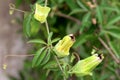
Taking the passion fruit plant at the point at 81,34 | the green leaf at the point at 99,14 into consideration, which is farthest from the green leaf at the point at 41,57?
the green leaf at the point at 99,14

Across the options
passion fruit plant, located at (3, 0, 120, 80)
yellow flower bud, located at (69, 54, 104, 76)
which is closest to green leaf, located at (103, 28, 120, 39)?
passion fruit plant, located at (3, 0, 120, 80)

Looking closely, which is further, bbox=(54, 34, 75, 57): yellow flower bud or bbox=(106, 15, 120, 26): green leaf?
bbox=(106, 15, 120, 26): green leaf

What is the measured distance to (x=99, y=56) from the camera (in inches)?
34.4

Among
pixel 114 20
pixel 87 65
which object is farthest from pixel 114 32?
pixel 87 65

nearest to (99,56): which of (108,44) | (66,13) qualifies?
(108,44)

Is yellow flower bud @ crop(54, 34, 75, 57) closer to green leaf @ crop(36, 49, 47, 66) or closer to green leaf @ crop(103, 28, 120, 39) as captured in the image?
green leaf @ crop(36, 49, 47, 66)

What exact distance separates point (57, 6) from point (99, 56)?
2.16ft

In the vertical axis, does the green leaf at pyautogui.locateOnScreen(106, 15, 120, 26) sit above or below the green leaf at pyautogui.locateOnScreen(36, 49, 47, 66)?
below

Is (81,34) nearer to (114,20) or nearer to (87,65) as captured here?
(114,20)

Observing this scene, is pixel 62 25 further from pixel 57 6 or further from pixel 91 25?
pixel 91 25

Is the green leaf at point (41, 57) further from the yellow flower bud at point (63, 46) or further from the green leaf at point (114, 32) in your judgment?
the green leaf at point (114, 32)

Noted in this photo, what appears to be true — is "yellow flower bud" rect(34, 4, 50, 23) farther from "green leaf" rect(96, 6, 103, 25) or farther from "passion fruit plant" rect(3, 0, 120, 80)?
"green leaf" rect(96, 6, 103, 25)

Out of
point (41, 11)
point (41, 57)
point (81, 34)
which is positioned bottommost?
point (81, 34)

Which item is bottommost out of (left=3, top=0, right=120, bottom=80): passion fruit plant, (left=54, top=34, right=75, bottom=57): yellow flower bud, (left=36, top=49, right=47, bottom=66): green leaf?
(left=3, top=0, right=120, bottom=80): passion fruit plant
